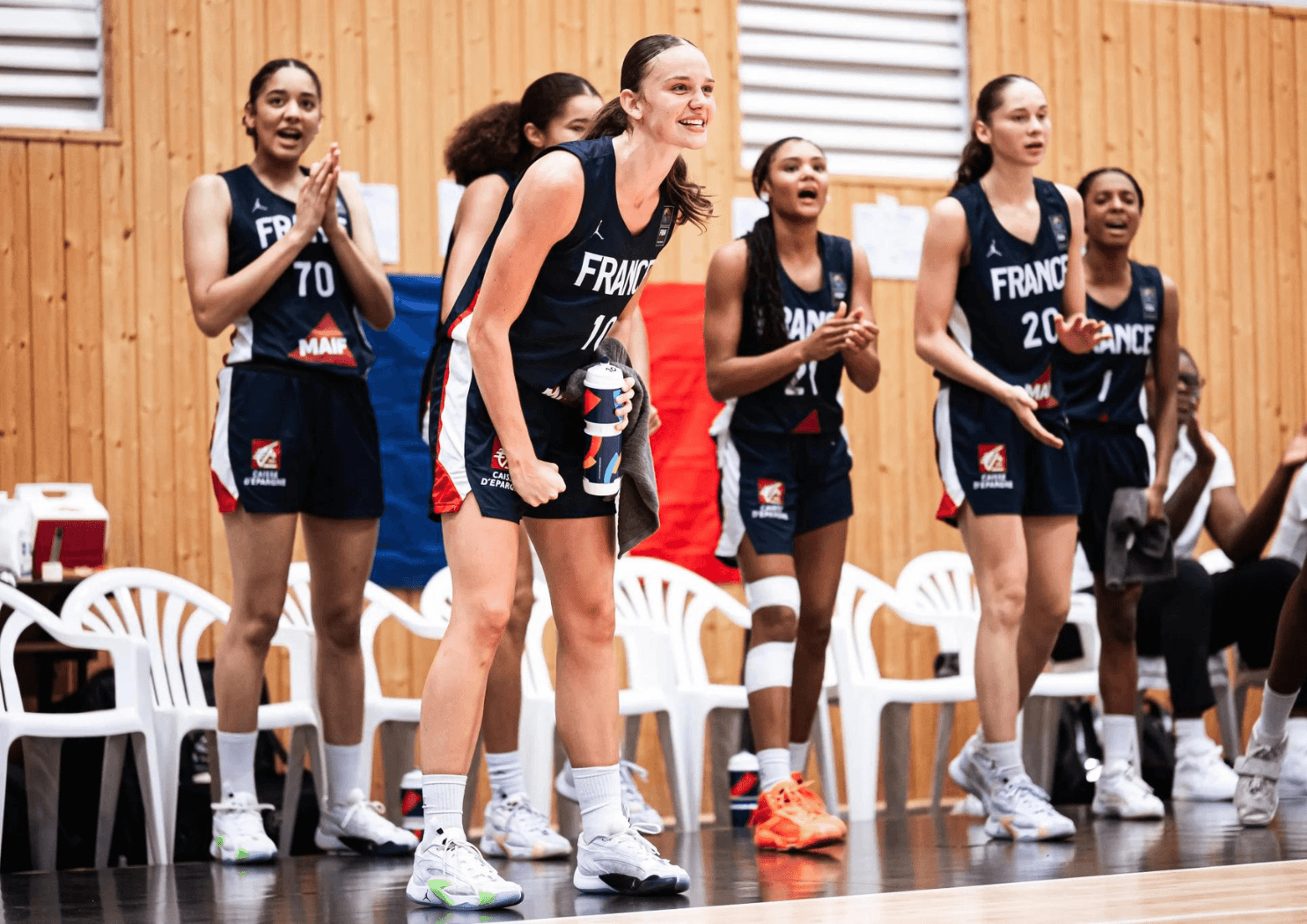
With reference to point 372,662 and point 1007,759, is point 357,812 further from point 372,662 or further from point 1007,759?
point 1007,759

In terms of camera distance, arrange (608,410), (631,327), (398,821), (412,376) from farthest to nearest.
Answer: (412,376) < (398,821) < (631,327) < (608,410)

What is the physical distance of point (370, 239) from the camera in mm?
4219

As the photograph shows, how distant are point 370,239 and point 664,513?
2.43m

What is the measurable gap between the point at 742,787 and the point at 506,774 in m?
1.63

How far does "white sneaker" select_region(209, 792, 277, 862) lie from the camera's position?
3.84 m

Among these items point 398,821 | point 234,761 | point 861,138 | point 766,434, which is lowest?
point 398,821

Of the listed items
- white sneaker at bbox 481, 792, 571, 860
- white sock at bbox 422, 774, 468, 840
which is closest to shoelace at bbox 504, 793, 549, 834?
white sneaker at bbox 481, 792, 571, 860

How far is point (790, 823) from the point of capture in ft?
12.3

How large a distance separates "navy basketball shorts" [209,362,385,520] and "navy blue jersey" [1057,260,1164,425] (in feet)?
6.70

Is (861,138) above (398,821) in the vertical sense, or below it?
above

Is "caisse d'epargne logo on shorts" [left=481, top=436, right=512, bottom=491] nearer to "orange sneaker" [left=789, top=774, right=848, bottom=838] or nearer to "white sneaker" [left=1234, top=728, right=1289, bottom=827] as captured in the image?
"orange sneaker" [left=789, top=774, right=848, bottom=838]

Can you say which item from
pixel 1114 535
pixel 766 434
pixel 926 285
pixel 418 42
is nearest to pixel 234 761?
pixel 766 434

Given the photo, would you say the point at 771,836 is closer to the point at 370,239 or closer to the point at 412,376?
the point at 370,239

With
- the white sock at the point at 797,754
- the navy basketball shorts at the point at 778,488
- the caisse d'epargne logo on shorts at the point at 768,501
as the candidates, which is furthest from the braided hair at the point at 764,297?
the white sock at the point at 797,754
